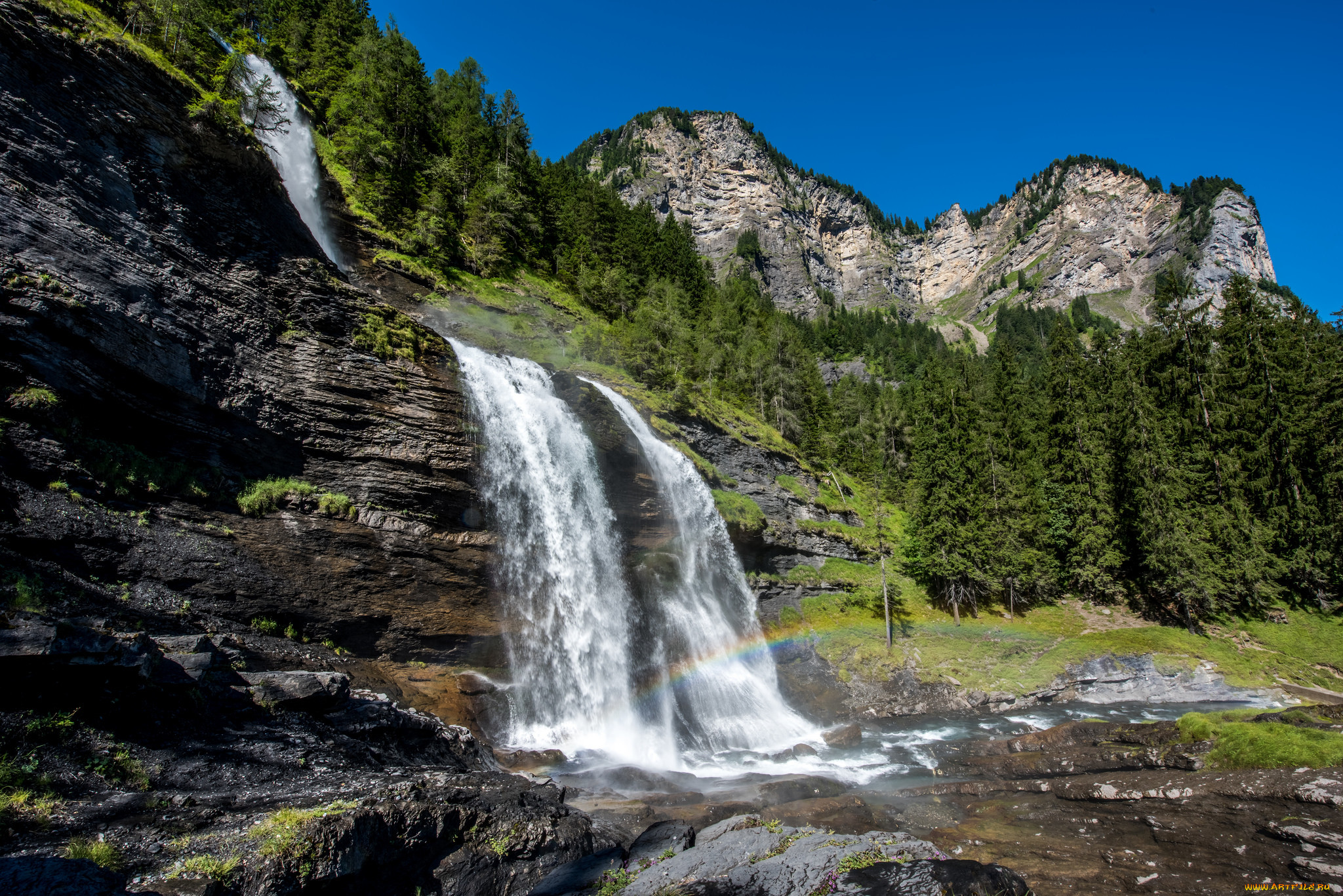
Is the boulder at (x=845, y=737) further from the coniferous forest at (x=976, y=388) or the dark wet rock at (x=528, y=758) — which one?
the coniferous forest at (x=976, y=388)

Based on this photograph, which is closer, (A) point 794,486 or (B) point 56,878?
(B) point 56,878

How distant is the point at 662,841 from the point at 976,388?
5398 centimetres

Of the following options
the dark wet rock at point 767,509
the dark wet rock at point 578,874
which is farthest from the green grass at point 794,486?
the dark wet rock at point 578,874

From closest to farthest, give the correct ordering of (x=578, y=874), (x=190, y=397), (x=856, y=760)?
(x=578, y=874), (x=190, y=397), (x=856, y=760)

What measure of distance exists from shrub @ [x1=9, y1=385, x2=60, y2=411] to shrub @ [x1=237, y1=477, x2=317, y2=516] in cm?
420

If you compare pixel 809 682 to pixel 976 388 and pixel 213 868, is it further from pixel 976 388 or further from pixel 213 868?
pixel 976 388

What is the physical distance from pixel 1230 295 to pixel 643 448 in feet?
133

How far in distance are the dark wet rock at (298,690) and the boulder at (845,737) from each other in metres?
16.1

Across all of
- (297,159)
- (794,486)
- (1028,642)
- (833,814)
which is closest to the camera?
(833,814)

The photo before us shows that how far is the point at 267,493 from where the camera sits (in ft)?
50.0

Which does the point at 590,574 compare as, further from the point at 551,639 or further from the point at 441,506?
the point at 441,506

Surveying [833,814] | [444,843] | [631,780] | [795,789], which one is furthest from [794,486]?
[444,843]

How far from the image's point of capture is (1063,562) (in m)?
33.2

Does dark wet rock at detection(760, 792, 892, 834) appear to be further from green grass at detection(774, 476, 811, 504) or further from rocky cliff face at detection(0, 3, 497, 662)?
green grass at detection(774, 476, 811, 504)
